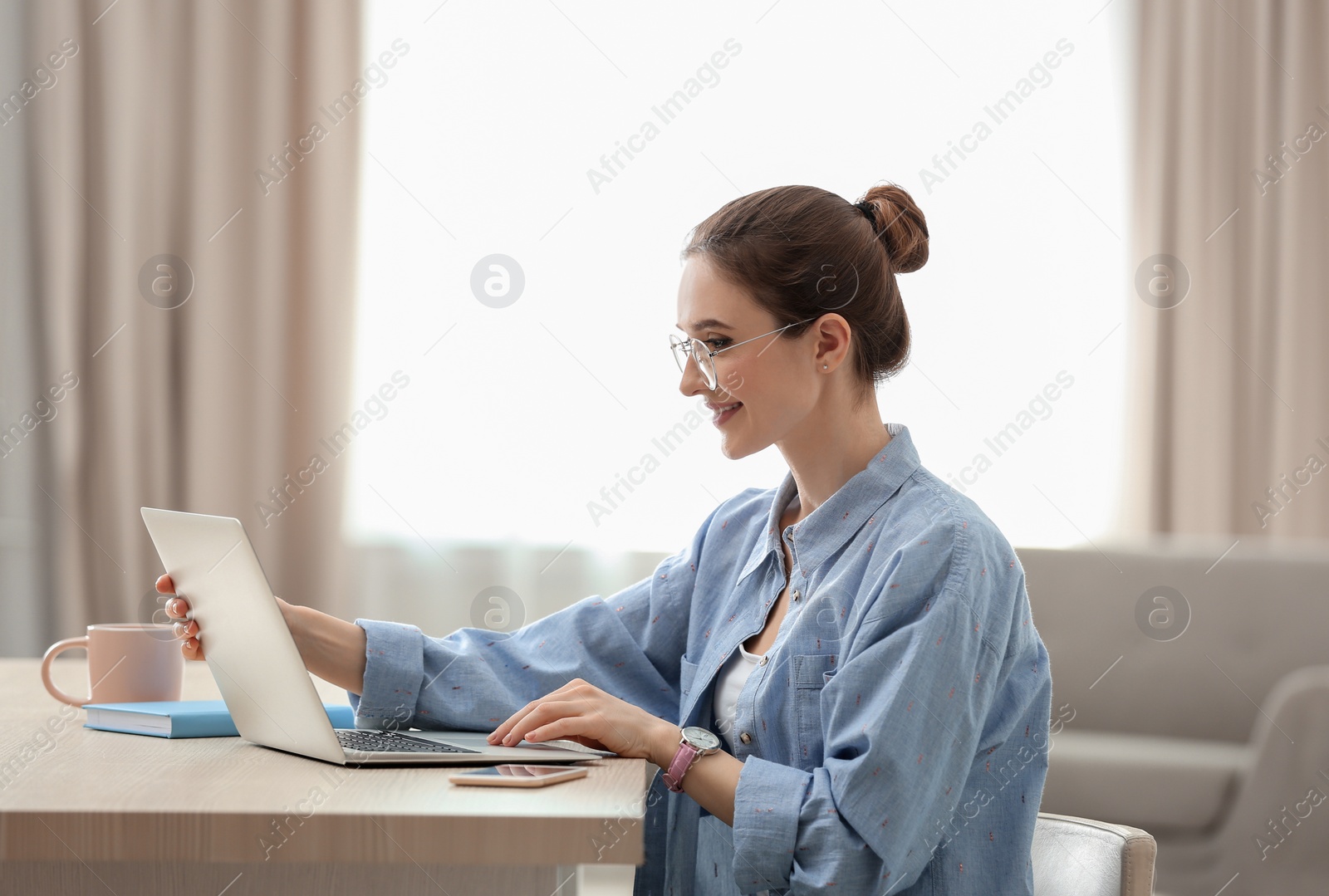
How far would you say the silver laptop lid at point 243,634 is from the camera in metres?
0.83

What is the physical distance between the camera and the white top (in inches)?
45.6

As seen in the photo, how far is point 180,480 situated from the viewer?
2.83m

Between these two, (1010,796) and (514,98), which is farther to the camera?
(514,98)

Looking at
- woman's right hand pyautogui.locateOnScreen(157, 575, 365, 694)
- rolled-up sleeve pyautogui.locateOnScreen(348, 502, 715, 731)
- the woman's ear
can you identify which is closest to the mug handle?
woman's right hand pyautogui.locateOnScreen(157, 575, 365, 694)

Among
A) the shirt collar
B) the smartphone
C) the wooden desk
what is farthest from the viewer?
the shirt collar

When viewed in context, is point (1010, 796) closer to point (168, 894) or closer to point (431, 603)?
point (168, 894)

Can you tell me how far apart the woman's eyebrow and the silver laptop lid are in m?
0.57

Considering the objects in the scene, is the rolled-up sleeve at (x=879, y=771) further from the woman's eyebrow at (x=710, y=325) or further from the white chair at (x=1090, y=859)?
the woman's eyebrow at (x=710, y=325)

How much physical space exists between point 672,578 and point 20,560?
216 centimetres

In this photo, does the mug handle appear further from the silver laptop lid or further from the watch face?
the watch face

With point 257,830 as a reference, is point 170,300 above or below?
above

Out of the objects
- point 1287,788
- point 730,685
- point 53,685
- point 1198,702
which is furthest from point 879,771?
point 1198,702

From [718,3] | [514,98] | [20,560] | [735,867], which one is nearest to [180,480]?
[20,560]

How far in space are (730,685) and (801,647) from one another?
0.14 meters
